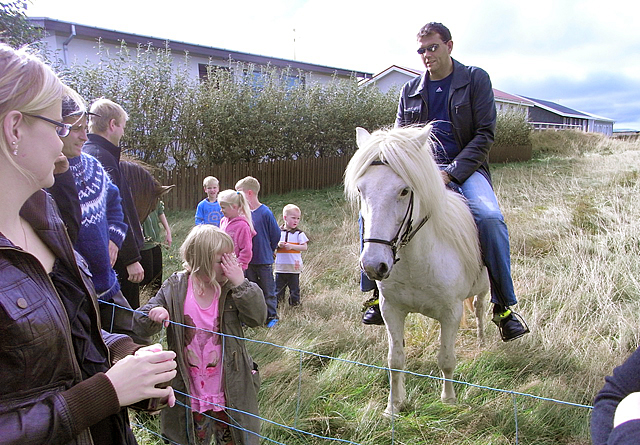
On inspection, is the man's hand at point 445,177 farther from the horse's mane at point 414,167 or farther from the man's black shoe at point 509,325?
the man's black shoe at point 509,325

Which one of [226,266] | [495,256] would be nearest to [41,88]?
[226,266]

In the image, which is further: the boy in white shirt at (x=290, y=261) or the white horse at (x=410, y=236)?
the boy in white shirt at (x=290, y=261)

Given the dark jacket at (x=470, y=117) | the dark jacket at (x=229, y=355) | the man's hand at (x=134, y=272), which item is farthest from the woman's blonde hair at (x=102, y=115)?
the dark jacket at (x=470, y=117)

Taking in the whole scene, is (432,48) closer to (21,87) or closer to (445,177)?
(445,177)

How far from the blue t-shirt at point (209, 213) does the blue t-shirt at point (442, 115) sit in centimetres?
307

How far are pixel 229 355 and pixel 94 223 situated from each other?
1165mm

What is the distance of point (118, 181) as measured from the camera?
340 centimetres

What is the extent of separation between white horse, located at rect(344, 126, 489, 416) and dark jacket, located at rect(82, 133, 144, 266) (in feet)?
5.95

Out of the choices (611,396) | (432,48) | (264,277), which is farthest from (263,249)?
(611,396)

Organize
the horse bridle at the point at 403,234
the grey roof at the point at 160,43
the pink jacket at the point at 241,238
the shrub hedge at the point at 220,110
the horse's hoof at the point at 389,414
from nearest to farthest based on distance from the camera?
1. the horse bridle at the point at 403,234
2. the horse's hoof at the point at 389,414
3. the pink jacket at the point at 241,238
4. the shrub hedge at the point at 220,110
5. the grey roof at the point at 160,43

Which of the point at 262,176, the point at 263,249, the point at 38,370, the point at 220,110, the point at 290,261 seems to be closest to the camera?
the point at 38,370

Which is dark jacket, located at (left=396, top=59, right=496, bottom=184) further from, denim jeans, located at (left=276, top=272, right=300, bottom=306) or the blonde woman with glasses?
the blonde woman with glasses

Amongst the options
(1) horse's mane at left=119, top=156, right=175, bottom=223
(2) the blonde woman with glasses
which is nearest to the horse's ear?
(2) the blonde woman with glasses

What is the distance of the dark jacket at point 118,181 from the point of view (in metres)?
3.24
